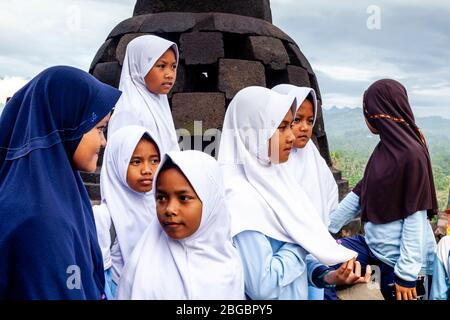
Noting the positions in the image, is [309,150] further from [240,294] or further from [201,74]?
[201,74]

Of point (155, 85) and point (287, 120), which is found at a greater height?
point (155, 85)

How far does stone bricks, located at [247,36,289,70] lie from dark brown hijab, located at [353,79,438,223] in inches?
128

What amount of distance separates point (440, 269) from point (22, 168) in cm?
221

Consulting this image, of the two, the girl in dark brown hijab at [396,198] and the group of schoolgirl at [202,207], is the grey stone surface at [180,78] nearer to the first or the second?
the group of schoolgirl at [202,207]

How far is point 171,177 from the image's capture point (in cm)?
184

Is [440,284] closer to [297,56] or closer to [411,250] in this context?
[411,250]

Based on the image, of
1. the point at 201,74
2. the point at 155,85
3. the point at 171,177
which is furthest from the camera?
the point at 201,74

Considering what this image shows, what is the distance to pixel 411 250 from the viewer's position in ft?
8.90

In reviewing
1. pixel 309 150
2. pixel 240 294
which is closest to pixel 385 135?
pixel 309 150

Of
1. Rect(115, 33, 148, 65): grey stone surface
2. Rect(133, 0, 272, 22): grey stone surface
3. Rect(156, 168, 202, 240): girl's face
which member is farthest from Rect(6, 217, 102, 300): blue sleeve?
Rect(133, 0, 272, 22): grey stone surface

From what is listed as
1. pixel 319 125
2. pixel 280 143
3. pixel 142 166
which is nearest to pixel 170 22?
pixel 319 125

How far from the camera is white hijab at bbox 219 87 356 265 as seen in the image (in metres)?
2.10

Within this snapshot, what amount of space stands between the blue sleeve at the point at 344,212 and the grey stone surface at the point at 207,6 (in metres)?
3.83
